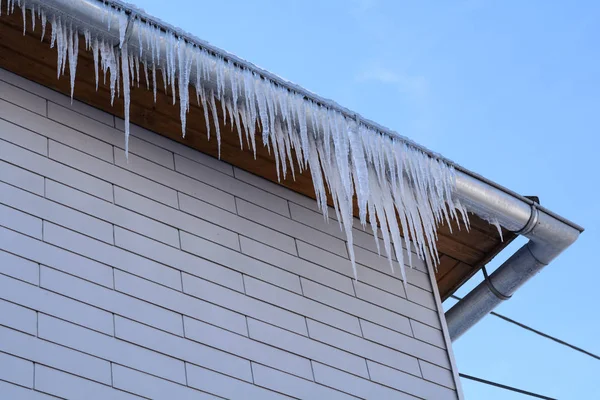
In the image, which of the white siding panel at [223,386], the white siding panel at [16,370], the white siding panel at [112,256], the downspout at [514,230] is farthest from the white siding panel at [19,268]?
the downspout at [514,230]

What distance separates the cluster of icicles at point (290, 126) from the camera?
4887mm

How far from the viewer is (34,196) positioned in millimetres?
4656

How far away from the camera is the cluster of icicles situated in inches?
192

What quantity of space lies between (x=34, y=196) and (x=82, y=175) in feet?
1.05

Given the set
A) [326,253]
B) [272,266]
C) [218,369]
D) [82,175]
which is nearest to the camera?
[218,369]

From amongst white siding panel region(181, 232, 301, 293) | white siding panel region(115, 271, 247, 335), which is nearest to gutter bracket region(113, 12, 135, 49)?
white siding panel region(181, 232, 301, 293)

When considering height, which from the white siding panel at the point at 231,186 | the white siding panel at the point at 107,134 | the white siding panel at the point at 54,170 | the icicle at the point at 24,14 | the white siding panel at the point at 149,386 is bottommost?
the white siding panel at the point at 149,386

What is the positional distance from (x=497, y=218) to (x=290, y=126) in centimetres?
129

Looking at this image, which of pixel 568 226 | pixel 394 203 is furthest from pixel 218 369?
pixel 568 226

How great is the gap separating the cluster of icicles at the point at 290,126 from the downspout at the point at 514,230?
118 mm

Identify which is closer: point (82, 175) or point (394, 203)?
point (82, 175)

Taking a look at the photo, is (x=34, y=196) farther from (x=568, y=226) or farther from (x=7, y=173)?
(x=568, y=226)

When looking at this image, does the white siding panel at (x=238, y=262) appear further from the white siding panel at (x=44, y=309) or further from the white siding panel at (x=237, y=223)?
the white siding panel at (x=44, y=309)

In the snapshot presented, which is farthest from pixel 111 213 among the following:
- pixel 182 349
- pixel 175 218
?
pixel 182 349
